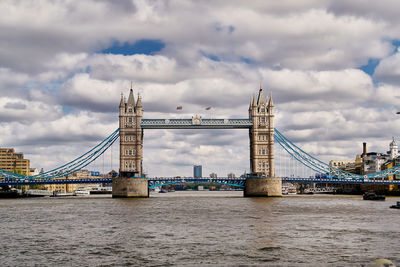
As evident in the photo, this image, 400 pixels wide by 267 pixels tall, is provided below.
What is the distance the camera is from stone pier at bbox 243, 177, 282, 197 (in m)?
117

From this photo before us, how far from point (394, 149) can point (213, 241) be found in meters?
158

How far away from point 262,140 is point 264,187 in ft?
43.3

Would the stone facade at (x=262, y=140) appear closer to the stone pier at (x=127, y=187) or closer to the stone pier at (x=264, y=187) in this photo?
the stone pier at (x=264, y=187)

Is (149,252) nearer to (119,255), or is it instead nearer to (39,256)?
(119,255)

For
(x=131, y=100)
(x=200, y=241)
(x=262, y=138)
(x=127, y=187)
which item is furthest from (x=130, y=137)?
(x=200, y=241)

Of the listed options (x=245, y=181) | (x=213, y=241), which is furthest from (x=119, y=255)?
(x=245, y=181)

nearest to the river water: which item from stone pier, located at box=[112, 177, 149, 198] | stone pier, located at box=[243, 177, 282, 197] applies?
stone pier, located at box=[112, 177, 149, 198]

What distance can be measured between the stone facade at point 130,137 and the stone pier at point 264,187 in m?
24.7

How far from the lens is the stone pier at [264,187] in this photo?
117 metres

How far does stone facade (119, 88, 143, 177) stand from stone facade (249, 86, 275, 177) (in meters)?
26.0

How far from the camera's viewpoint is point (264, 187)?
117 metres

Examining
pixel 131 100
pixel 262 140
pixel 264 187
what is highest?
pixel 131 100

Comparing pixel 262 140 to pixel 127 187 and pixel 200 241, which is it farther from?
pixel 200 241

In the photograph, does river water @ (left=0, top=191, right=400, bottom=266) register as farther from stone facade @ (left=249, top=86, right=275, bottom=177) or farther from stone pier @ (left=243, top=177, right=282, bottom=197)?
stone facade @ (left=249, top=86, right=275, bottom=177)
